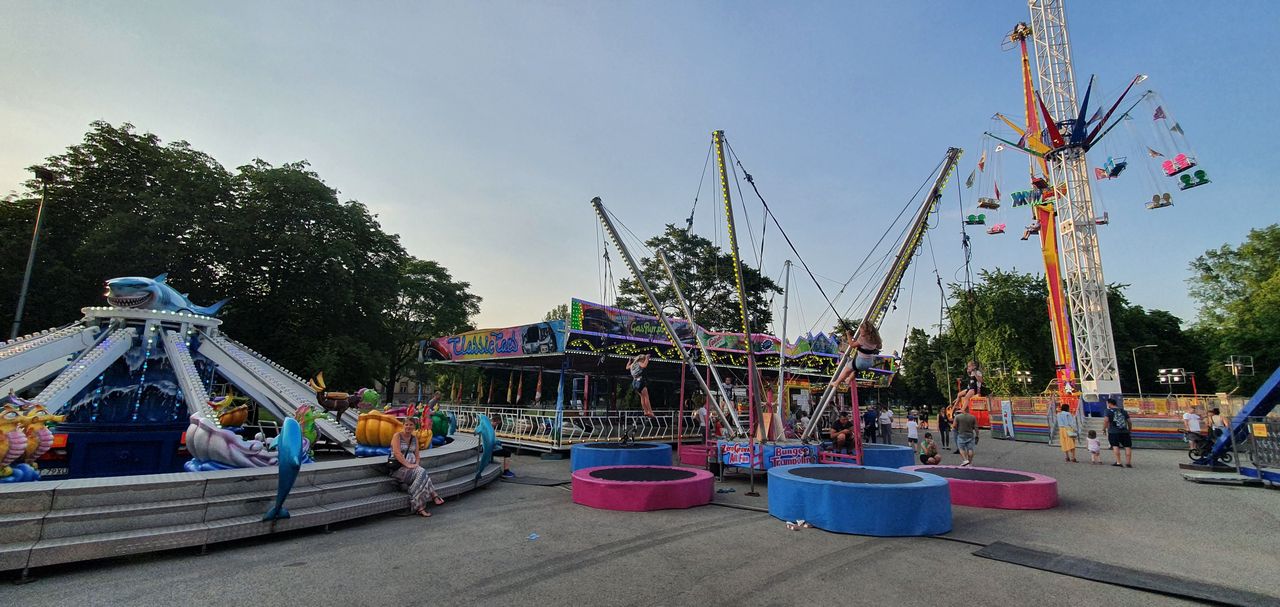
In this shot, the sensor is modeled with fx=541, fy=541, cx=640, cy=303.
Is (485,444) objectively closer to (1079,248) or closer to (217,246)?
(217,246)

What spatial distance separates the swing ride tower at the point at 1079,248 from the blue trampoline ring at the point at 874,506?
31.0 m

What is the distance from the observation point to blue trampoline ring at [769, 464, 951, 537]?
7.24 m

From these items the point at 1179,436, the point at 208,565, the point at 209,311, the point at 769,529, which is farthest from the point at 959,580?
the point at 1179,436

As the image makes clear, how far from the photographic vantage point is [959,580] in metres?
5.48

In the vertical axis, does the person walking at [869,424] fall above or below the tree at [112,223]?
below

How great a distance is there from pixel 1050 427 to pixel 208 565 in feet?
99.4

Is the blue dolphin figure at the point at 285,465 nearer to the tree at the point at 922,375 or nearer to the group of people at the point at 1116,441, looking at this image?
the group of people at the point at 1116,441

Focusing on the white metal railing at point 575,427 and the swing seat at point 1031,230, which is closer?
the white metal railing at point 575,427

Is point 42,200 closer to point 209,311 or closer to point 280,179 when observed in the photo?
point 280,179

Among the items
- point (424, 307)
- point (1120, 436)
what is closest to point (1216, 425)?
point (1120, 436)

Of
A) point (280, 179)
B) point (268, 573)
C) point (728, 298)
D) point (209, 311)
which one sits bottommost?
point (268, 573)

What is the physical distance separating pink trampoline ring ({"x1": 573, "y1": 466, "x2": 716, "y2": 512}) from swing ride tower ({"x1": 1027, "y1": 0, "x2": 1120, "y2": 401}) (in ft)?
104

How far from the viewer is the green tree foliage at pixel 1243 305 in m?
36.8

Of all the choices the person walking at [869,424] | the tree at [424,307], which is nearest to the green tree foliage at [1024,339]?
the person walking at [869,424]
